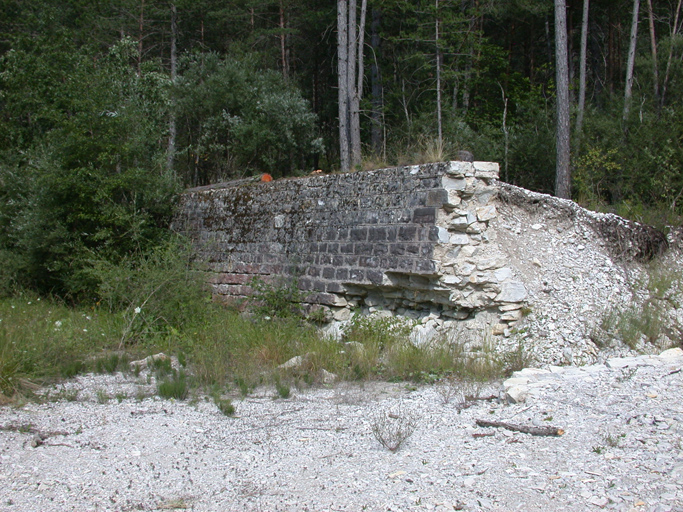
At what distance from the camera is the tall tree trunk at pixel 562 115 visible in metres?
12.3

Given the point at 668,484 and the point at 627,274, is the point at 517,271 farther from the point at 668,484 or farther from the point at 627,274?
the point at 668,484

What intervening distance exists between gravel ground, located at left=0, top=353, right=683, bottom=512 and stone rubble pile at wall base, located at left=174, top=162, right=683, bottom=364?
174 cm

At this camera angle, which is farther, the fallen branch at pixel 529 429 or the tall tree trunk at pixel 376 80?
the tall tree trunk at pixel 376 80

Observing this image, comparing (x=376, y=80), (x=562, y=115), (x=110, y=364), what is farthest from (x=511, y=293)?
(x=376, y=80)

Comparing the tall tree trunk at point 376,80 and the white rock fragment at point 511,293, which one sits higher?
the tall tree trunk at point 376,80

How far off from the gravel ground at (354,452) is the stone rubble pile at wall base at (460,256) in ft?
5.72

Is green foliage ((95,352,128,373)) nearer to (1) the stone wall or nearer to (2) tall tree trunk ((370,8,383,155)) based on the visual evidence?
(1) the stone wall

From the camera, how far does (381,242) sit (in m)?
7.87

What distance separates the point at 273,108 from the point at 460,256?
1192 cm

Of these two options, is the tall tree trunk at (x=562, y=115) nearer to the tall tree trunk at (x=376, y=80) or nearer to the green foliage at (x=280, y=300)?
the green foliage at (x=280, y=300)

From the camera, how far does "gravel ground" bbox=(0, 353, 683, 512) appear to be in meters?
3.28

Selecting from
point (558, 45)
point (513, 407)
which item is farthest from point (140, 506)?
point (558, 45)

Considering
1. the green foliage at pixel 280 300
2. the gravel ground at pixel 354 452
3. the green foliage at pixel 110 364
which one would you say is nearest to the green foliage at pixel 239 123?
the green foliage at pixel 280 300

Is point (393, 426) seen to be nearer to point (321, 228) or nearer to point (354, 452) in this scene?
point (354, 452)
